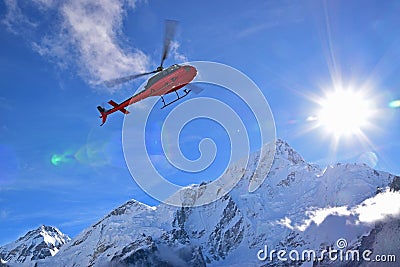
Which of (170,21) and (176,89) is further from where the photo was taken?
(176,89)

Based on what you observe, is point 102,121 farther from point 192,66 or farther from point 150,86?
point 192,66

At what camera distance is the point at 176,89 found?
2178 inches

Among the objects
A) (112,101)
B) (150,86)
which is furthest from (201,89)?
(112,101)

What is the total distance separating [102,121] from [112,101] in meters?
3.16

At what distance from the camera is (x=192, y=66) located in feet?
178

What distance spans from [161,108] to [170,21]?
1048cm

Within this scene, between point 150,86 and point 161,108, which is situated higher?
point 150,86

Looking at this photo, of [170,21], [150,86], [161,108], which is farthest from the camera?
[150,86]

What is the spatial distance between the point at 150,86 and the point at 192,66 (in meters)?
5.90

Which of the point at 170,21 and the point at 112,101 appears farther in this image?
the point at 112,101

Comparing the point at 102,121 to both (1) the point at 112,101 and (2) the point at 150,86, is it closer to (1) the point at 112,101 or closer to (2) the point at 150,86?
(1) the point at 112,101

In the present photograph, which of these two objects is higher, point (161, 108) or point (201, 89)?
point (201, 89)

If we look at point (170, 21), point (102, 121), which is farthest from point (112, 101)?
point (170, 21)

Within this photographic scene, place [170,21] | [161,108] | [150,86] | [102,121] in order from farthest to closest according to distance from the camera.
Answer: [102,121]
[150,86]
[161,108]
[170,21]
